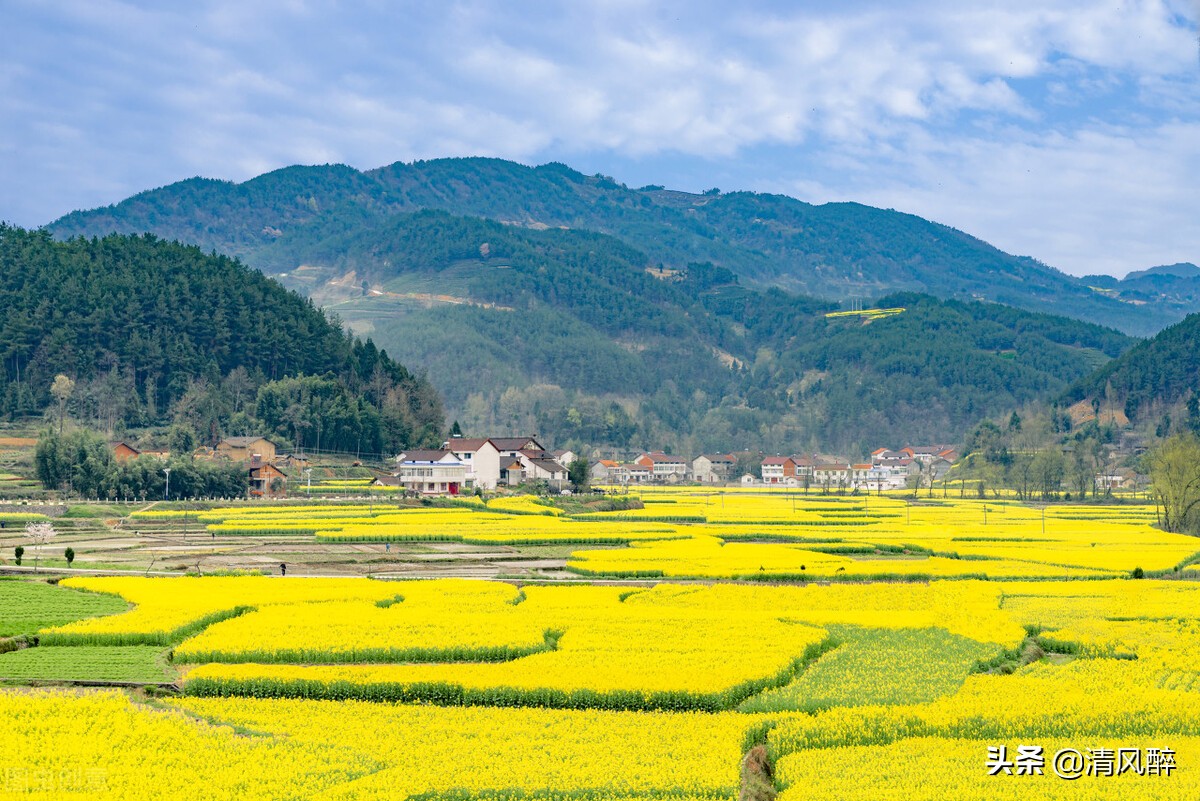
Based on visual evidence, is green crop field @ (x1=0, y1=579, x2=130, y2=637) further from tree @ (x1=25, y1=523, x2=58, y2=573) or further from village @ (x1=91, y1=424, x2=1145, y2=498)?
village @ (x1=91, y1=424, x2=1145, y2=498)

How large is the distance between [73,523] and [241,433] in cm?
4873

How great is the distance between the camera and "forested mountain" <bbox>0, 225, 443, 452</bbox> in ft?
426

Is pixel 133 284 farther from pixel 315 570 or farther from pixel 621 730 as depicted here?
pixel 621 730

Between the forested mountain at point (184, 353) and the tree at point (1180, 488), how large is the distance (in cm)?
8286

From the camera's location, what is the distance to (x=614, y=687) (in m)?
26.8

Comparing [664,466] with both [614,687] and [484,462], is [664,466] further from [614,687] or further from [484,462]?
[614,687]

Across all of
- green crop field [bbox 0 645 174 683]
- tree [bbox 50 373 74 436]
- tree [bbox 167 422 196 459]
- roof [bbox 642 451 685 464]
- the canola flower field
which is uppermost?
tree [bbox 50 373 74 436]

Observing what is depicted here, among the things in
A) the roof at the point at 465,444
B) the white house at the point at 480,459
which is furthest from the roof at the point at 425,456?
the roof at the point at 465,444

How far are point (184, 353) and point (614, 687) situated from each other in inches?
5029

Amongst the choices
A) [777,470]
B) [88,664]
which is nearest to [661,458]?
[777,470]

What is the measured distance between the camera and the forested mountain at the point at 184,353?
129875 mm

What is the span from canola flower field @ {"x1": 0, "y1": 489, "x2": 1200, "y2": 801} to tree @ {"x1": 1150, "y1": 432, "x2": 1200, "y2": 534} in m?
36.0

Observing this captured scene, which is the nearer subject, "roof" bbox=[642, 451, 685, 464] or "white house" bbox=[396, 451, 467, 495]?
"white house" bbox=[396, 451, 467, 495]

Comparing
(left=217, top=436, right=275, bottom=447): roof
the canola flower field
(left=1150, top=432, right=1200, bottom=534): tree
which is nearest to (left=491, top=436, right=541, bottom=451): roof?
(left=217, top=436, right=275, bottom=447): roof
